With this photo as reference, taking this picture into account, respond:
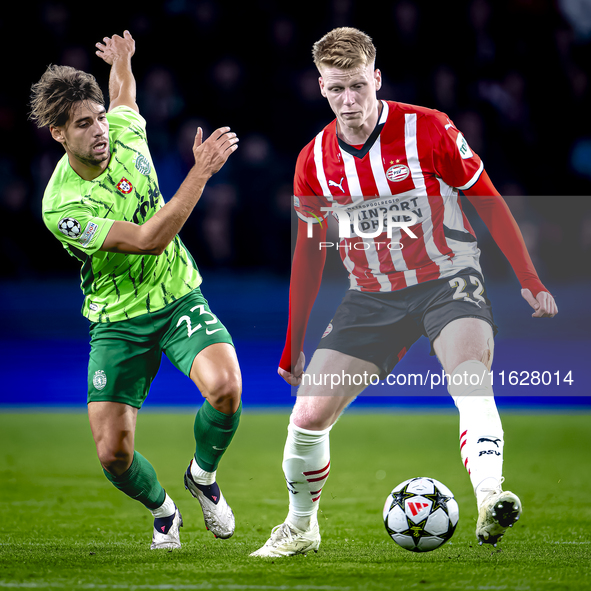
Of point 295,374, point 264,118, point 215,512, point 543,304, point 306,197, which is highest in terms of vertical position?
point 264,118

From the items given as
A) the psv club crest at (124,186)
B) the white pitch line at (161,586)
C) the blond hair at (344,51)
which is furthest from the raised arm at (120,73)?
the white pitch line at (161,586)

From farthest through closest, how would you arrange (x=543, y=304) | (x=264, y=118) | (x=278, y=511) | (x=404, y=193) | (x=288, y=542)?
(x=264, y=118) < (x=278, y=511) < (x=404, y=193) < (x=288, y=542) < (x=543, y=304)

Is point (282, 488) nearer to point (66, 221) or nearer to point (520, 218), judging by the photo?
point (66, 221)

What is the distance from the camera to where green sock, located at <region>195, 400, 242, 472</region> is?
14.2 feet

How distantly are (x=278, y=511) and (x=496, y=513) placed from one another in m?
2.31

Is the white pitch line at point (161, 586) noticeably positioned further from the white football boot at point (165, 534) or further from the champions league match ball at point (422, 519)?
the white football boot at point (165, 534)

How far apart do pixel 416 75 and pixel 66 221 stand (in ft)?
25.2

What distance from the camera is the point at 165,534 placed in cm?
435

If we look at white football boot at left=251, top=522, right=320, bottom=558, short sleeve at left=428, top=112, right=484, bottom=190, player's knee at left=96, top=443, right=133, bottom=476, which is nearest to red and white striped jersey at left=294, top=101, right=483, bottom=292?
short sleeve at left=428, top=112, right=484, bottom=190

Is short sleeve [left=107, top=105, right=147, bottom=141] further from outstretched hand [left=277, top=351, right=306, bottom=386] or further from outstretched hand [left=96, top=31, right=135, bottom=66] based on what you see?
outstretched hand [left=277, top=351, right=306, bottom=386]

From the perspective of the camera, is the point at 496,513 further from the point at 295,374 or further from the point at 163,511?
the point at 163,511

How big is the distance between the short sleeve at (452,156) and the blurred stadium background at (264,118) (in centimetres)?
557

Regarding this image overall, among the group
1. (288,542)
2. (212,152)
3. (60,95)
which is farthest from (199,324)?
(60,95)

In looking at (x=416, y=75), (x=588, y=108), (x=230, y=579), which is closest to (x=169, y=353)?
(x=230, y=579)
